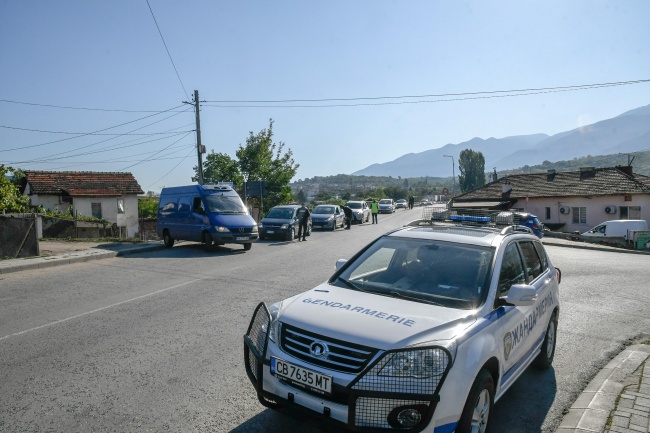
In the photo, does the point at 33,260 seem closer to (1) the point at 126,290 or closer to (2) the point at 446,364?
(1) the point at 126,290

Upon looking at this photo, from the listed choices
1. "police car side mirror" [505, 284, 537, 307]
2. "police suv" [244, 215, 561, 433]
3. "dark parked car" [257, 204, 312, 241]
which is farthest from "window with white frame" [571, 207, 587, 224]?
"police car side mirror" [505, 284, 537, 307]

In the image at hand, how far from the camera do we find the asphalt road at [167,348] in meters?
3.76

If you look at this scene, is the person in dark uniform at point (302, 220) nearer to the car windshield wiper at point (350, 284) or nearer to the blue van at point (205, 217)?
the blue van at point (205, 217)

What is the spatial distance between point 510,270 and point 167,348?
4008 millimetres

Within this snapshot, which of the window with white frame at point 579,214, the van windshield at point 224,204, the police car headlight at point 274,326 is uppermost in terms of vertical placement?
the van windshield at point 224,204

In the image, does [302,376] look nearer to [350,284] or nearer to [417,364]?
[417,364]

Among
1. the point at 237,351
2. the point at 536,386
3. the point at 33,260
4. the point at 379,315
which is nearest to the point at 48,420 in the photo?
the point at 237,351

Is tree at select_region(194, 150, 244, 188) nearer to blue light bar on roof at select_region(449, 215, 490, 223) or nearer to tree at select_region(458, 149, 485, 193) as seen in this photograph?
blue light bar on roof at select_region(449, 215, 490, 223)

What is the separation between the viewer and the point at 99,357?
507cm

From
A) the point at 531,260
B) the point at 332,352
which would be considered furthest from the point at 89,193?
the point at 332,352

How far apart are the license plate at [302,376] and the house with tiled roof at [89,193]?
32.8 m

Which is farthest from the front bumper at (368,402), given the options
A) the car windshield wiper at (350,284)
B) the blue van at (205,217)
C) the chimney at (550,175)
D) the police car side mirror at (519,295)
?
the chimney at (550,175)

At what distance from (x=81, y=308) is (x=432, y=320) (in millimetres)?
6506

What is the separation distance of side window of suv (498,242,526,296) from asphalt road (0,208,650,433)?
1.17 m
